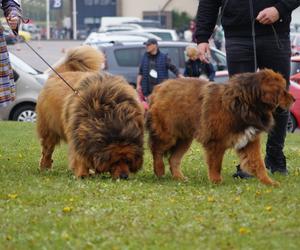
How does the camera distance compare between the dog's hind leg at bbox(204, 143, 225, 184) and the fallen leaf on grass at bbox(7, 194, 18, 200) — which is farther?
the dog's hind leg at bbox(204, 143, 225, 184)

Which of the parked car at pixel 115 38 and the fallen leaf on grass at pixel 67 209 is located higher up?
the fallen leaf on grass at pixel 67 209

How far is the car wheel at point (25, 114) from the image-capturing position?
17.4 metres

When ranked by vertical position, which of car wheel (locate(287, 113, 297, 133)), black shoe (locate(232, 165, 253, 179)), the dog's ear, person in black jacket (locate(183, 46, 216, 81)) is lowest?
car wheel (locate(287, 113, 297, 133))

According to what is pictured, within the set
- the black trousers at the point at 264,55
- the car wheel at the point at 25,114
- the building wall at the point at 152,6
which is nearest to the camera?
the black trousers at the point at 264,55

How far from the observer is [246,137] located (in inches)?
303

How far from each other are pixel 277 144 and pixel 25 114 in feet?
32.1

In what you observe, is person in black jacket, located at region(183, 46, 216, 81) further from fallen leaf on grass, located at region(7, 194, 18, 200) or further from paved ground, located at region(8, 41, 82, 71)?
fallen leaf on grass, located at region(7, 194, 18, 200)

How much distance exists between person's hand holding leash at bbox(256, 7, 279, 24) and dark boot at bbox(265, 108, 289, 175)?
95 cm

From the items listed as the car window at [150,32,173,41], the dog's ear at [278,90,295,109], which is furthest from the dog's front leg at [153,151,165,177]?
the car window at [150,32,173,41]

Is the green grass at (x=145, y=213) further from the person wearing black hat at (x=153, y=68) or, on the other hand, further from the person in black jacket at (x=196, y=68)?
the person in black jacket at (x=196, y=68)

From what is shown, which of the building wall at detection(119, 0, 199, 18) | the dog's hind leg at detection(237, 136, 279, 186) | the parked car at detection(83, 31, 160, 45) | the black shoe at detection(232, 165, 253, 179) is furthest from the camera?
the building wall at detection(119, 0, 199, 18)

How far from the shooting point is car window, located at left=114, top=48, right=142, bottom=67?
75.1 ft

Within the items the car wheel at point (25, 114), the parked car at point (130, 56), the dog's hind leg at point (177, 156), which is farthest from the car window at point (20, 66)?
the dog's hind leg at point (177, 156)

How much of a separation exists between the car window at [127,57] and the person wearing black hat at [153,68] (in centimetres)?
493
